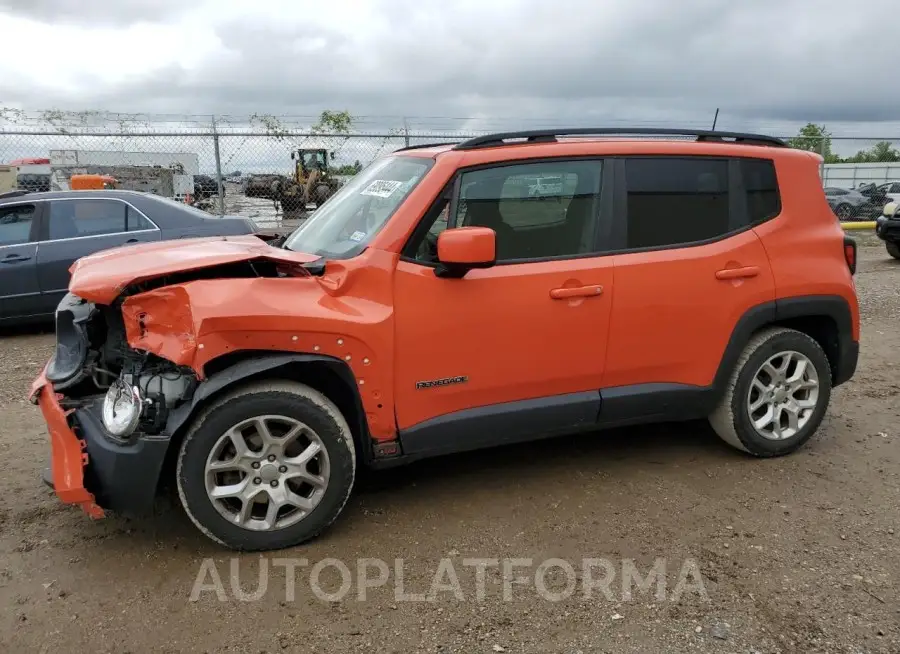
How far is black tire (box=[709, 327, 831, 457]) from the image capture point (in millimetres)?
4039

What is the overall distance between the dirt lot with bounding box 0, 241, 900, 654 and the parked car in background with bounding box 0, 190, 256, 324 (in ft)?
12.0

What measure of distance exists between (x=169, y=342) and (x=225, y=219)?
527cm

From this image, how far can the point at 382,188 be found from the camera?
12.4ft

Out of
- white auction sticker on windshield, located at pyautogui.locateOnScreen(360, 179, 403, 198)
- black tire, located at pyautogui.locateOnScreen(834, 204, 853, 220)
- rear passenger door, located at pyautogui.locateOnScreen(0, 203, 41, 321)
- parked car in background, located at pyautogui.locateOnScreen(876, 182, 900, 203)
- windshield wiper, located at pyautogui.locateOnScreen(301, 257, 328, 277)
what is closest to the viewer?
windshield wiper, located at pyautogui.locateOnScreen(301, 257, 328, 277)

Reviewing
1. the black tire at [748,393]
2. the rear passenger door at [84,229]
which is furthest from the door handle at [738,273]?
the rear passenger door at [84,229]

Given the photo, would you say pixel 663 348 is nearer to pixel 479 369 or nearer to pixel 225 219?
pixel 479 369

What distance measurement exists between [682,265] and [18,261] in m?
6.86

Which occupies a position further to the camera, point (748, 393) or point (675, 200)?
point (748, 393)

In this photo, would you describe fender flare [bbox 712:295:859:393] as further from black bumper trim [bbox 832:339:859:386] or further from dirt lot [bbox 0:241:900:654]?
dirt lot [bbox 0:241:900:654]

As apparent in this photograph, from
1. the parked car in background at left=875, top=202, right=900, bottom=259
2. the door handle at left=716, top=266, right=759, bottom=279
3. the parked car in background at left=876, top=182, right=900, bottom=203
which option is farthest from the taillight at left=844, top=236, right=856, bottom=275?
the parked car in background at left=876, top=182, right=900, bottom=203

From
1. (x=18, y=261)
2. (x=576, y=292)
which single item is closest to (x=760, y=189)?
(x=576, y=292)

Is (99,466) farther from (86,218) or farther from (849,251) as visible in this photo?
(86,218)

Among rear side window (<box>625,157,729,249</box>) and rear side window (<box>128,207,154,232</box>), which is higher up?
rear side window (<box>625,157,729,249</box>)

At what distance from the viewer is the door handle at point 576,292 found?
138 inches
